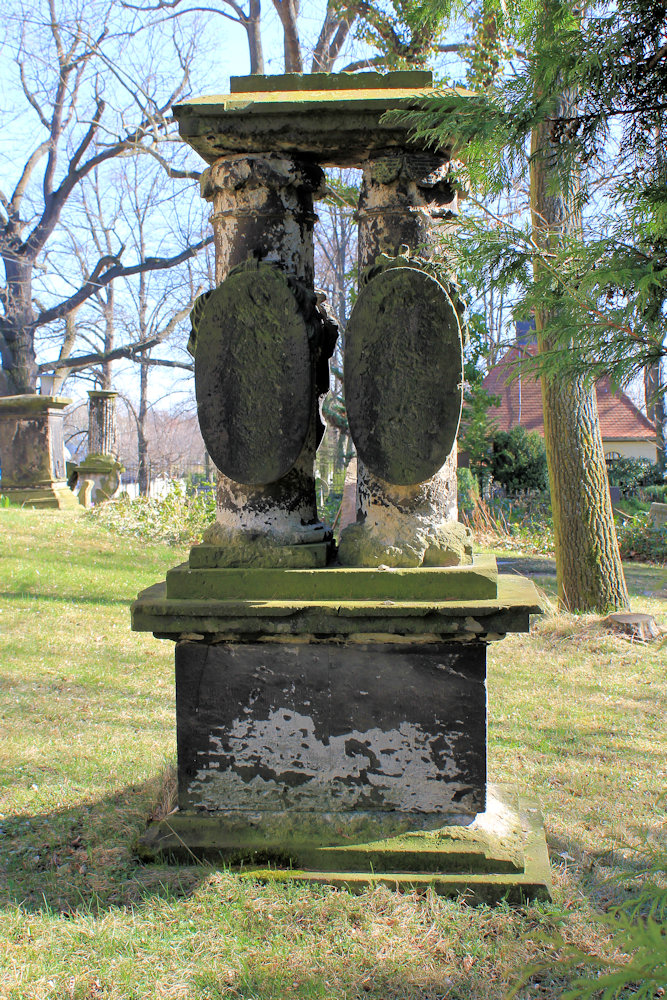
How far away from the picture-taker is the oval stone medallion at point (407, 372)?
2910mm

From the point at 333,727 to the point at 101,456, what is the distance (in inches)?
550

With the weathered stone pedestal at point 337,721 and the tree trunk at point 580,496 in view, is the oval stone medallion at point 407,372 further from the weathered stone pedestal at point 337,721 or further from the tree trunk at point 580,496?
the tree trunk at point 580,496

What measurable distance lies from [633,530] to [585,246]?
1176 centimetres

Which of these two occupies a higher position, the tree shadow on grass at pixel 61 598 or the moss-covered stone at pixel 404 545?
the moss-covered stone at pixel 404 545

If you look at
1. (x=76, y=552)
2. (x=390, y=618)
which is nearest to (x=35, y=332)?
(x=76, y=552)

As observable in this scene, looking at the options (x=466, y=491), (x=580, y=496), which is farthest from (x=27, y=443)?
(x=580, y=496)

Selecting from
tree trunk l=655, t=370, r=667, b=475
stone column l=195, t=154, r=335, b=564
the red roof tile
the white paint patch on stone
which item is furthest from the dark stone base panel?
the red roof tile

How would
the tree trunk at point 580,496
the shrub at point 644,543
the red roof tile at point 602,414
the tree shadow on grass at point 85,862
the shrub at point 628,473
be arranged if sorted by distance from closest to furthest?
the tree shadow on grass at point 85,862 < the tree trunk at point 580,496 < the shrub at point 644,543 < the shrub at point 628,473 < the red roof tile at point 602,414

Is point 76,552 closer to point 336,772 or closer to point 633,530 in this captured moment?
point 336,772

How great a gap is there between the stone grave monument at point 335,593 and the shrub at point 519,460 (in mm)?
15357

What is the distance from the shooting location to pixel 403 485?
119 inches

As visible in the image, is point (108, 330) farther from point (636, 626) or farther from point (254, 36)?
point (636, 626)

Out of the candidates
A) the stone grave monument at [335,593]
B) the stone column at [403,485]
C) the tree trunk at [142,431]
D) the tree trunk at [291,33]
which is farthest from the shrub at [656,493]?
the stone grave monument at [335,593]

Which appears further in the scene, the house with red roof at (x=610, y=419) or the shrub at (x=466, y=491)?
the house with red roof at (x=610, y=419)
